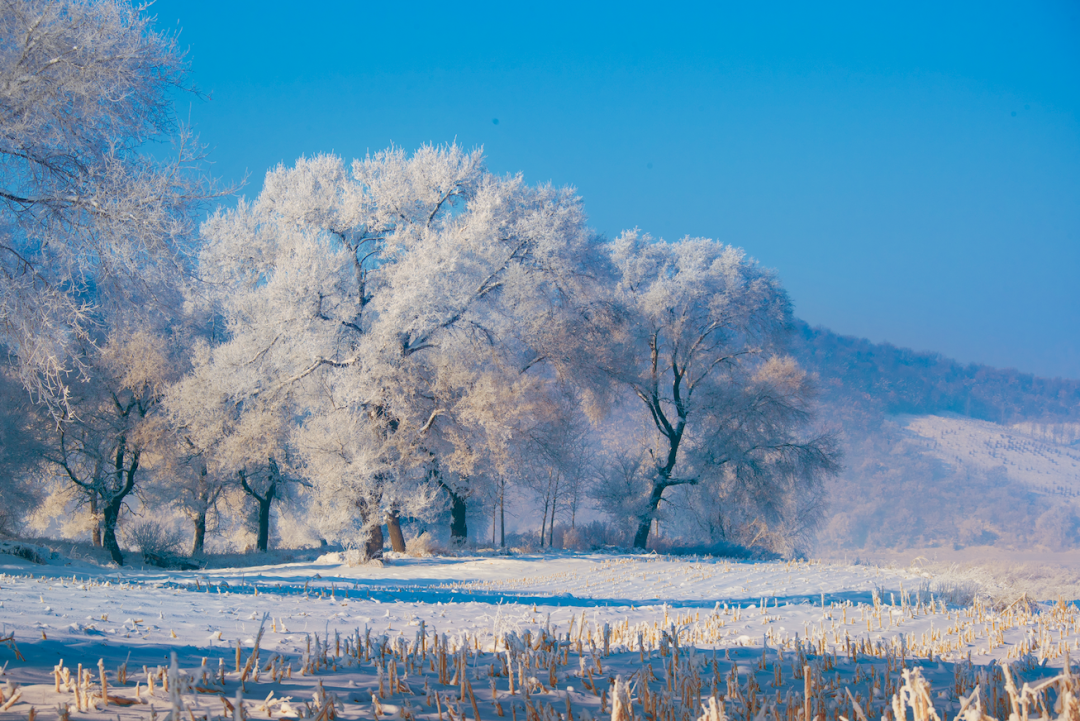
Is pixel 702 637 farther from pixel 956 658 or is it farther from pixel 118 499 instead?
pixel 118 499

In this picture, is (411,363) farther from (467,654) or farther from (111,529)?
(467,654)

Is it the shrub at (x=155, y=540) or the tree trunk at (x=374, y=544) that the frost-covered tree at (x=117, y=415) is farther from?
the tree trunk at (x=374, y=544)

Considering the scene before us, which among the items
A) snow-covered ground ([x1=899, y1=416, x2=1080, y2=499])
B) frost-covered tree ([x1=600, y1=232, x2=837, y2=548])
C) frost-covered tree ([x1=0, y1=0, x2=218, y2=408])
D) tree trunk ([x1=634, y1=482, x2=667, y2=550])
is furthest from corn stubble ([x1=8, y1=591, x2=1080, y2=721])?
snow-covered ground ([x1=899, y1=416, x2=1080, y2=499])

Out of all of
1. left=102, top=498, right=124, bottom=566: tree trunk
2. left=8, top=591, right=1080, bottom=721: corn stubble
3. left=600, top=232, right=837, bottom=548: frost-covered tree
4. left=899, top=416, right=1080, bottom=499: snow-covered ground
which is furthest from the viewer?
left=899, top=416, right=1080, bottom=499: snow-covered ground

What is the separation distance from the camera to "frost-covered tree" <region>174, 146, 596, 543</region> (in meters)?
16.8

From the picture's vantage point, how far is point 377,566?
622 inches

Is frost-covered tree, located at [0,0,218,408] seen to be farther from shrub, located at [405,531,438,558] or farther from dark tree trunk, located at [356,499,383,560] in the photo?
shrub, located at [405,531,438,558]

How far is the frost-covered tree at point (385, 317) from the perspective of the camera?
659 inches

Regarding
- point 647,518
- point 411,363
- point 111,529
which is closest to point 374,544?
point 411,363

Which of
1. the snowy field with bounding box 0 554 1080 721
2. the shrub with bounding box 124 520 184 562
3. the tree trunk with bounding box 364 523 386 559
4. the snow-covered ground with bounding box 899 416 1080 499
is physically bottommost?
the shrub with bounding box 124 520 184 562

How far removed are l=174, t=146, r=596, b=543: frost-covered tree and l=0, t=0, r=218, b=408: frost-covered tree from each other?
770 centimetres

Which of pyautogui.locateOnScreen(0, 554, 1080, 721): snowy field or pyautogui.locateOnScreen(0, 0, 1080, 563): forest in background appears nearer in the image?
pyautogui.locateOnScreen(0, 554, 1080, 721): snowy field

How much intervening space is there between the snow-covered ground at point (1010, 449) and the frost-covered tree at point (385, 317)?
54.7 m

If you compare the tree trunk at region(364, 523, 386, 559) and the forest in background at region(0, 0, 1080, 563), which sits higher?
the forest in background at region(0, 0, 1080, 563)
